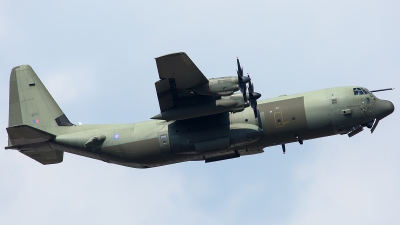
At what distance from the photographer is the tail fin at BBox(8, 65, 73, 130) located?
42125 millimetres

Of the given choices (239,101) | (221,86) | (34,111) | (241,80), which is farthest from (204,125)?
(34,111)

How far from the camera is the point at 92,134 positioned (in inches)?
1586

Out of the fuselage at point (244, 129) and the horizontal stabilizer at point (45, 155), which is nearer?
the fuselage at point (244, 129)

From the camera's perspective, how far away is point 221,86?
35688 mm

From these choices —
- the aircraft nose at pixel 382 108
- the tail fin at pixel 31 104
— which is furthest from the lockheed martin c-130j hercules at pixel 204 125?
the tail fin at pixel 31 104

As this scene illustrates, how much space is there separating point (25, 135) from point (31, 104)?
3.46 m

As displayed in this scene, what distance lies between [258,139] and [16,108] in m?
16.1

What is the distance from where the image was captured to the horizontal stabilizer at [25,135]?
3912cm

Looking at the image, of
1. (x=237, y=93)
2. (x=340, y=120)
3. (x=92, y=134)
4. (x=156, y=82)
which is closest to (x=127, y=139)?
(x=92, y=134)

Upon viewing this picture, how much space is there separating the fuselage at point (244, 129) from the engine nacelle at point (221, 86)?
9.99 feet

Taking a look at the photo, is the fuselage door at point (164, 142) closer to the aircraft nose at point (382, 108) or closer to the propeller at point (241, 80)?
the propeller at point (241, 80)

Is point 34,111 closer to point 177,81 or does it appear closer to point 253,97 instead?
point 177,81

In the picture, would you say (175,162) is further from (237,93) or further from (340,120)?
(340,120)

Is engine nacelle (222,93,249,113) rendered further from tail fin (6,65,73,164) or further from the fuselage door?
tail fin (6,65,73,164)
